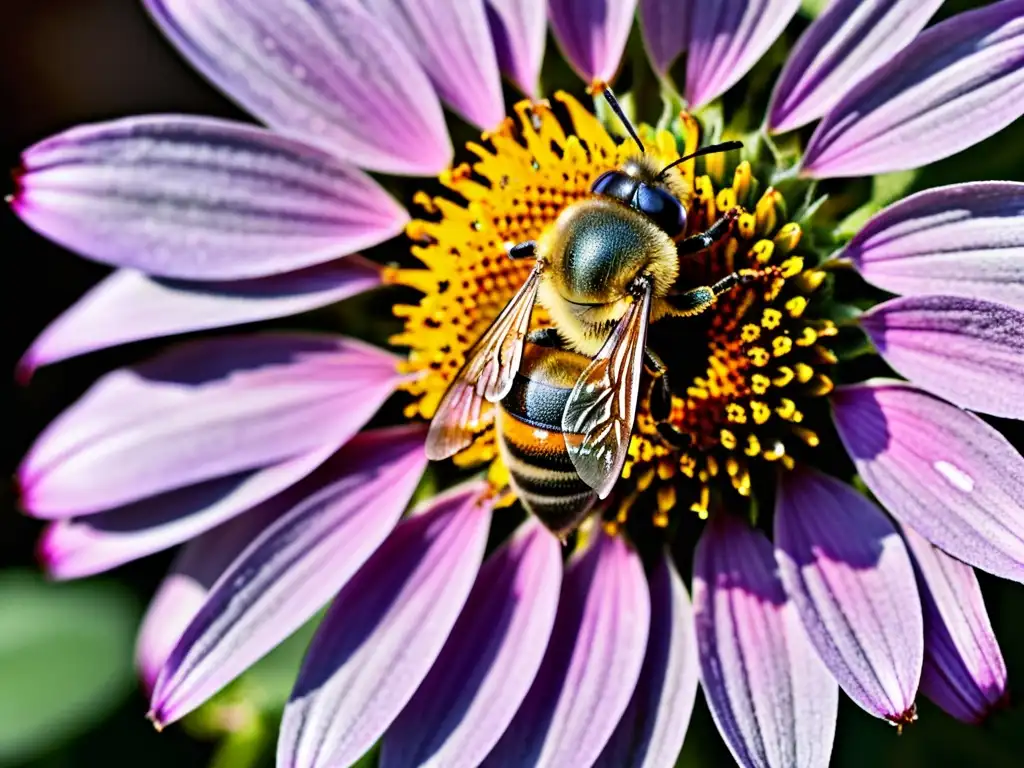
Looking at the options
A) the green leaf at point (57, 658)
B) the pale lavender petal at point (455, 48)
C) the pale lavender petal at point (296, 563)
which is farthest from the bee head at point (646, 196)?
the green leaf at point (57, 658)

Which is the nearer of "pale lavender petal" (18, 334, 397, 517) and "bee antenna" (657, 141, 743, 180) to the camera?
"bee antenna" (657, 141, 743, 180)

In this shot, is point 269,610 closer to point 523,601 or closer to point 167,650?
point 167,650

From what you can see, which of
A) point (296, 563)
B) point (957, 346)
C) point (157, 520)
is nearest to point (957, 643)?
point (957, 346)

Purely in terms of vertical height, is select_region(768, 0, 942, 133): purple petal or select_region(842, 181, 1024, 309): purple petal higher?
select_region(768, 0, 942, 133): purple petal

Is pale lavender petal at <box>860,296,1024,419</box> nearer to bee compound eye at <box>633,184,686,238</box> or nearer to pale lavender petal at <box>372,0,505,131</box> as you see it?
bee compound eye at <box>633,184,686,238</box>

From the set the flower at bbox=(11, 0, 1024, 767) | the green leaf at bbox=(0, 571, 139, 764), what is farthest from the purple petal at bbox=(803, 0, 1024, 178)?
the green leaf at bbox=(0, 571, 139, 764)

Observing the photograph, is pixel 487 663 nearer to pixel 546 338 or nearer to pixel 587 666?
pixel 587 666

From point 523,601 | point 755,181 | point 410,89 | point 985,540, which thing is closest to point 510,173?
point 410,89

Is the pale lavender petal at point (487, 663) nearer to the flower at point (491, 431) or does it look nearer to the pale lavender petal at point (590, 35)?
the flower at point (491, 431)
